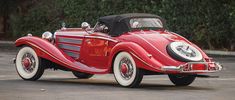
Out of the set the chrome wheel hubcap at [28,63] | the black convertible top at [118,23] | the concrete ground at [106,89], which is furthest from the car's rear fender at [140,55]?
the chrome wheel hubcap at [28,63]

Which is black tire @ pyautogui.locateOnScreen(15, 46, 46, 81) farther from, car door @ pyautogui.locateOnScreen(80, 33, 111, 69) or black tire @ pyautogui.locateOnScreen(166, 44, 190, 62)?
black tire @ pyautogui.locateOnScreen(166, 44, 190, 62)

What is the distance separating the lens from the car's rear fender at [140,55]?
465 inches

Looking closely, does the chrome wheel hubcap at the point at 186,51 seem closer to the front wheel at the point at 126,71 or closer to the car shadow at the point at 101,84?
the car shadow at the point at 101,84

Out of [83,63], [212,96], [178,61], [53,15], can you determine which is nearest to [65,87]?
[83,63]

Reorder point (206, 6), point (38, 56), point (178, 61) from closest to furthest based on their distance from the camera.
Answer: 1. point (178, 61)
2. point (38, 56)
3. point (206, 6)

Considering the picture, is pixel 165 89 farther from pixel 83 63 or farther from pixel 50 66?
pixel 50 66

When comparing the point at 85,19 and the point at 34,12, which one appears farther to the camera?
the point at 34,12

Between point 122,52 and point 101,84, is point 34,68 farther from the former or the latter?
point 122,52

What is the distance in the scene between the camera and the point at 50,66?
1420cm

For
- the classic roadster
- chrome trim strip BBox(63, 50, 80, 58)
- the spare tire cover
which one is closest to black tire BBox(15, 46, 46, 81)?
the classic roadster

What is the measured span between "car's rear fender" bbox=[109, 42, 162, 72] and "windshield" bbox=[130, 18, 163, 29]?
79 centimetres

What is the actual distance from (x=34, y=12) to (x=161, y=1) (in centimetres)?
1067

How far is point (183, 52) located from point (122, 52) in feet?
3.89

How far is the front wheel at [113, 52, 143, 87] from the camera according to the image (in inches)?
474
